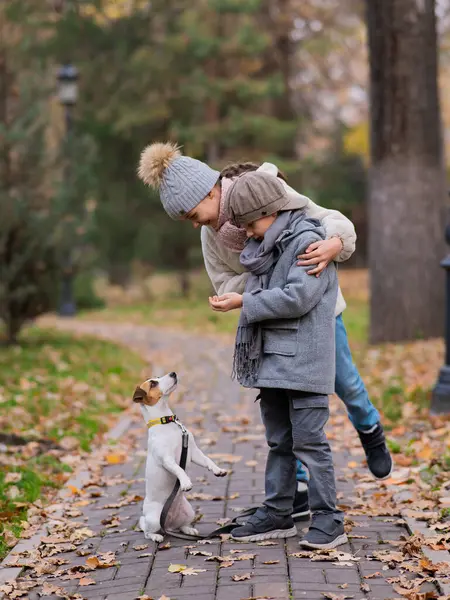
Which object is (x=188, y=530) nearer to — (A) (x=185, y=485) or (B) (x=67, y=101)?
(A) (x=185, y=485)

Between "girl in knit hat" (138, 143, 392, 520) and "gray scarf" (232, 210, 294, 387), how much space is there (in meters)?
0.13

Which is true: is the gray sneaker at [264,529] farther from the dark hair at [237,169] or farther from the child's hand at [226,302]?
the dark hair at [237,169]

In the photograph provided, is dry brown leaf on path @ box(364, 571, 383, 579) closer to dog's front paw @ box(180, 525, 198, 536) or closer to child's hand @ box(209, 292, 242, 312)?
dog's front paw @ box(180, 525, 198, 536)

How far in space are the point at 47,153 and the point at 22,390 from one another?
419 centimetres

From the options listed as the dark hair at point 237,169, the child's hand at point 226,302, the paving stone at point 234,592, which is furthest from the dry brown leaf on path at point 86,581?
the dark hair at point 237,169

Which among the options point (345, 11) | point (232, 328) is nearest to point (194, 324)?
point (232, 328)

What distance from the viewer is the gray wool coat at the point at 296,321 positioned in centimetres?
434

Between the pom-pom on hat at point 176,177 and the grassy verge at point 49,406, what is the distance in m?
1.99

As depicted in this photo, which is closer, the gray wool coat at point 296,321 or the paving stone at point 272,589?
the paving stone at point 272,589

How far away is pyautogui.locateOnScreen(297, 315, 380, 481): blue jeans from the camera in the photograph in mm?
4789

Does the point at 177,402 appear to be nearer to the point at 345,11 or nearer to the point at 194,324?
the point at 194,324

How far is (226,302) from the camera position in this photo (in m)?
4.39

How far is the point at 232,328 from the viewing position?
16.5 metres

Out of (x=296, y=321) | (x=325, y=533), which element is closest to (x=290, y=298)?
(x=296, y=321)
